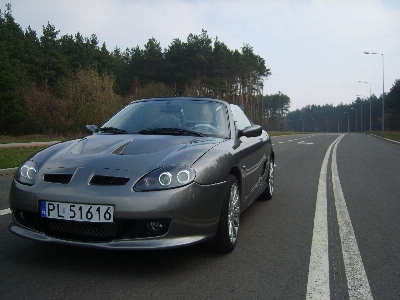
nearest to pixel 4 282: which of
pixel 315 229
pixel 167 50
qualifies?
pixel 315 229

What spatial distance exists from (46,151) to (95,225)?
3.58ft

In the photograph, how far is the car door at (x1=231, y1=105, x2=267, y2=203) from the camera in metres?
4.40

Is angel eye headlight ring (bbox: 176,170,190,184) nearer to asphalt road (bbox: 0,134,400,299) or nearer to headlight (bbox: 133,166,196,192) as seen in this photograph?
headlight (bbox: 133,166,196,192)

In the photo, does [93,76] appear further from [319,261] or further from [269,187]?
[319,261]

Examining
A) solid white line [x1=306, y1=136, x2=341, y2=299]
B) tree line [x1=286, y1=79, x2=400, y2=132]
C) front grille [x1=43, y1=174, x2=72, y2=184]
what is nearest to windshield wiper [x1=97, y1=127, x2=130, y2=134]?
front grille [x1=43, y1=174, x2=72, y2=184]

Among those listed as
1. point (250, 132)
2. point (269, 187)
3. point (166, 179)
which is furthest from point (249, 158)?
point (269, 187)

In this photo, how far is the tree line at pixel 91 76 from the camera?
118 feet

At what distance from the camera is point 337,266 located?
3467mm

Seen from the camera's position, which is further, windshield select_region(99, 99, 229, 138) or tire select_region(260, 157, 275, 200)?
tire select_region(260, 157, 275, 200)

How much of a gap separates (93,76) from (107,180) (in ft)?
117

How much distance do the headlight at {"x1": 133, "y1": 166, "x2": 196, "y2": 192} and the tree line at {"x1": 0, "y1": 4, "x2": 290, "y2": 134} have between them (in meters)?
26.7

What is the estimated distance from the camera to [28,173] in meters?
3.45

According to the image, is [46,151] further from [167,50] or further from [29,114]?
[167,50]

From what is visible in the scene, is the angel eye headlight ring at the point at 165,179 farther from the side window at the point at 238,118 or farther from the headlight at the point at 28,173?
the side window at the point at 238,118
